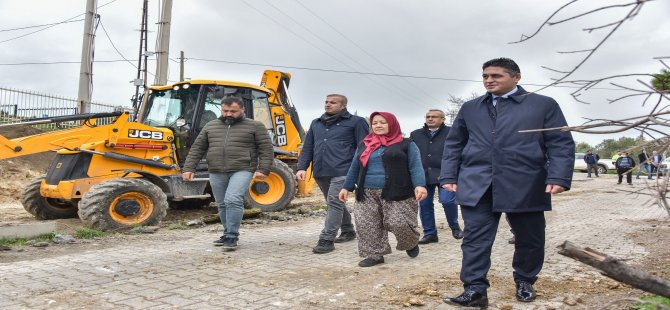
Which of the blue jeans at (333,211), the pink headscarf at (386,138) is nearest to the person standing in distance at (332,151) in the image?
the blue jeans at (333,211)

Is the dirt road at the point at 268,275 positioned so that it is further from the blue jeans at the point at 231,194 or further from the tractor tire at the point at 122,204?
the tractor tire at the point at 122,204

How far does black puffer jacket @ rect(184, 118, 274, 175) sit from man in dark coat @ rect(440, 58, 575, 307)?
9.40ft

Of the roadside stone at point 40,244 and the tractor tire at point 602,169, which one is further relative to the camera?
the tractor tire at point 602,169

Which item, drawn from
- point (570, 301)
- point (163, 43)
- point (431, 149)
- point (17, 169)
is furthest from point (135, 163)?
point (163, 43)

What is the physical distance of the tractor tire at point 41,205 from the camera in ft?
31.7

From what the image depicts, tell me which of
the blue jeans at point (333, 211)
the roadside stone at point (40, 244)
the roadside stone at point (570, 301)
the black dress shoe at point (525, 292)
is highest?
the blue jeans at point (333, 211)

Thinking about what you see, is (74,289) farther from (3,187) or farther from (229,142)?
(3,187)

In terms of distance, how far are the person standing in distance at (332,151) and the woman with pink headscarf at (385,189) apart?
2.18 ft

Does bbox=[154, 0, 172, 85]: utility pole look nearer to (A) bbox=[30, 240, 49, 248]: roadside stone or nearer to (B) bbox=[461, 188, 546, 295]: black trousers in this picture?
(A) bbox=[30, 240, 49, 248]: roadside stone

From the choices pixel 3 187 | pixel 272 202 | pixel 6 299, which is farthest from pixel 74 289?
pixel 3 187

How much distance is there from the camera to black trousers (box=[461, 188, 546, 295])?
408cm

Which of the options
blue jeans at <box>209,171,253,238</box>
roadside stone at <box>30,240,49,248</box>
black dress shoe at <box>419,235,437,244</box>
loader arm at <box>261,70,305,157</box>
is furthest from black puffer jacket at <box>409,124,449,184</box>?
loader arm at <box>261,70,305,157</box>

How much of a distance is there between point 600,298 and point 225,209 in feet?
13.1

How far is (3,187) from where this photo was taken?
1497cm
